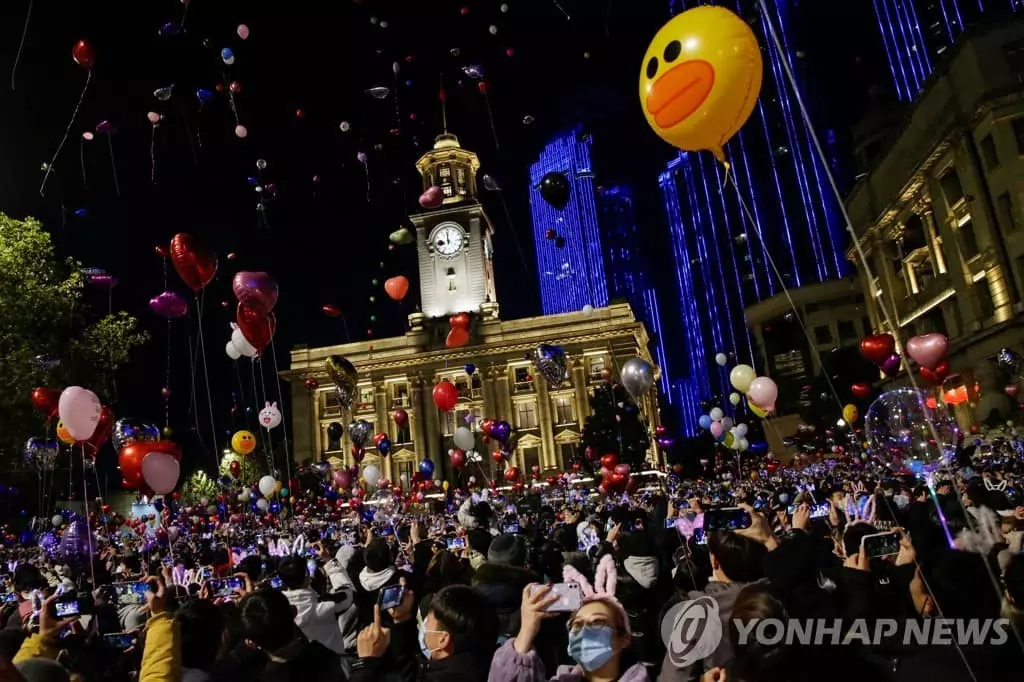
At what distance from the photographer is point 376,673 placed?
2648 mm

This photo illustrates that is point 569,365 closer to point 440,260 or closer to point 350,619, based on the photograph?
point 440,260

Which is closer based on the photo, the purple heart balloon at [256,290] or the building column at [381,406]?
the purple heart balloon at [256,290]

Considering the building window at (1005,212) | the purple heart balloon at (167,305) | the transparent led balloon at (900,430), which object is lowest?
the transparent led balloon at (900,430)

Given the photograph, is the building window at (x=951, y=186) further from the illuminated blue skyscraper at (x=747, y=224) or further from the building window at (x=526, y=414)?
the building window at (x=526, y=414)

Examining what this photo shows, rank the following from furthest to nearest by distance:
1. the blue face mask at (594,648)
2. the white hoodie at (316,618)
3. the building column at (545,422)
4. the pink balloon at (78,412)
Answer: the building column at (545,422) < the pink balloon at (78,412) < the white hoodie at (316,618) < the blue face mask at (594,648)

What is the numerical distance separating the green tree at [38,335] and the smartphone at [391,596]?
1847 cm

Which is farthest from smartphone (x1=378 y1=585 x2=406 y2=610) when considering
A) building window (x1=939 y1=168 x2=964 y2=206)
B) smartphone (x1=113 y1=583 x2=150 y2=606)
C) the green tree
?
building window (x1=939 y1=168 x2=964 y2=206)

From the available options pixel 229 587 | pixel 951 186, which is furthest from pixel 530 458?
pixel 229 587

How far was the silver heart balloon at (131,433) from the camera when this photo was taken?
14.8 m

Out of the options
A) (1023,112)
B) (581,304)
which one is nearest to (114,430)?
(1023,112)

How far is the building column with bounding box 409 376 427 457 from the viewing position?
5469cm

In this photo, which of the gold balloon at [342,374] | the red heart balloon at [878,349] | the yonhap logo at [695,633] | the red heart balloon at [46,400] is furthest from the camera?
the gold balloon at [342,374]

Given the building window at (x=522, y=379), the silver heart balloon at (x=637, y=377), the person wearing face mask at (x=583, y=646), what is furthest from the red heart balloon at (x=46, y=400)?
the building window at (x=522, y=379)

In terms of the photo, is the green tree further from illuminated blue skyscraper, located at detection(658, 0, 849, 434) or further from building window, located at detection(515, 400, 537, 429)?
building window, located at detection(515, 400, 537, 429)
